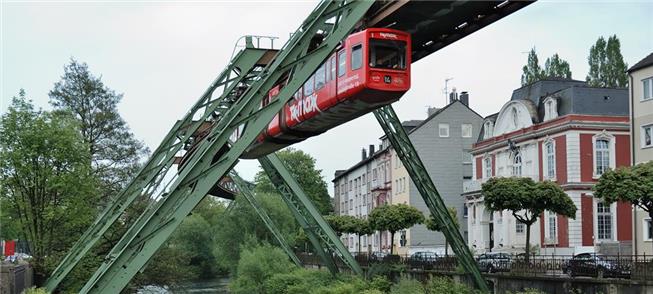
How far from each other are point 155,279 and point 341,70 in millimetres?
26003

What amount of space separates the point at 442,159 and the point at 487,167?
12612mm

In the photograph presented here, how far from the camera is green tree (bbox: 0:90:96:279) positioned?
3067 centimetres

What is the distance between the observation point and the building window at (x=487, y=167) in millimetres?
56062

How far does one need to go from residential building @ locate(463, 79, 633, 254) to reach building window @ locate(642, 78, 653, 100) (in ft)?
17.6

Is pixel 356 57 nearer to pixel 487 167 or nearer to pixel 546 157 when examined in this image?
pixel 546 157

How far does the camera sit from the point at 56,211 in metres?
31.5

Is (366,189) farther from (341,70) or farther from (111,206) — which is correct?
(341,70)

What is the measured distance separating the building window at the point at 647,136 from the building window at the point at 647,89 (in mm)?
1534

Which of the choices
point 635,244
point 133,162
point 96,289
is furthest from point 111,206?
point 635,244

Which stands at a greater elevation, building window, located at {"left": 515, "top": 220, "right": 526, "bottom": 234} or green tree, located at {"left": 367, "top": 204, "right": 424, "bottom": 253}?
green tree, located at {"left": 367, "top": 204, "right": 424, "bottom": 253}

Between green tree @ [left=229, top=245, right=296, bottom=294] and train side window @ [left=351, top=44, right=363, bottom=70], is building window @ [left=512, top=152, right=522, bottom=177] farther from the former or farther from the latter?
train side window @ [left=351, top=44, right=363, bottom=70]

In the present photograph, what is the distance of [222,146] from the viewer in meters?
17.5

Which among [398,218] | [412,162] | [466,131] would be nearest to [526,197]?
[412,162]

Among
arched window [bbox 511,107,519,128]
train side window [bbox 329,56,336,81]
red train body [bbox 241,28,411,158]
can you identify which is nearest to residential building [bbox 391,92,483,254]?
arched window [bbox 511,107,519,128]
